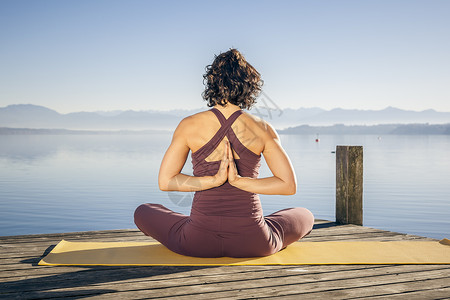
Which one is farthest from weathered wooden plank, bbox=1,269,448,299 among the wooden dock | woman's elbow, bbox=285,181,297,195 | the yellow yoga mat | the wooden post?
the wooden post

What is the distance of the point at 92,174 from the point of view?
76.9 feet

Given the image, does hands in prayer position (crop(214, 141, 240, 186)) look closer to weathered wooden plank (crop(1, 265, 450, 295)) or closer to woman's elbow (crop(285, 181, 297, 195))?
woman's elbow (crop(285, 181, 297, 195))

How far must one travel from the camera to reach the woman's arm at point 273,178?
2949 millimetres

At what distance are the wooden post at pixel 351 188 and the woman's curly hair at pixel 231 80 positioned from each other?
8.50 feet

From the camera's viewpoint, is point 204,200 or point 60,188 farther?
point 60,188

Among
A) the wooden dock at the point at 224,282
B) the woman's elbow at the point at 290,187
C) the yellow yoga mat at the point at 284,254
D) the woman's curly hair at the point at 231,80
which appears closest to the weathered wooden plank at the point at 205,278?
the wooden dock at the point at 224,282

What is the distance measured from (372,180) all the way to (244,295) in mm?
20673

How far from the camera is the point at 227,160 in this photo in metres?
2.94

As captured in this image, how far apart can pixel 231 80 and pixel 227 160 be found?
533 millimetres

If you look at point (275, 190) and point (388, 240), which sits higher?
point (275, 190)

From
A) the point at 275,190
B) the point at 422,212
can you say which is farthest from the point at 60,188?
the point at 275,190

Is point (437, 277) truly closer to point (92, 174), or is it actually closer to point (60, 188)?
point (60, 188)

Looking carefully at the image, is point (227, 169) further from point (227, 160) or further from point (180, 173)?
point (180, 173)

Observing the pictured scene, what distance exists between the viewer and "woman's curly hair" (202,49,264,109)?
2969 millimetres
